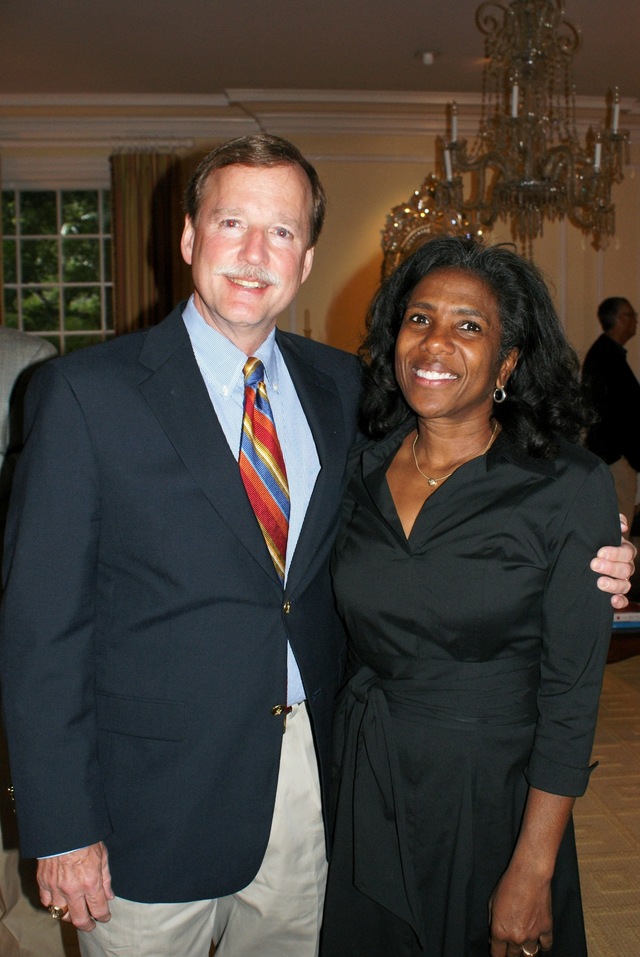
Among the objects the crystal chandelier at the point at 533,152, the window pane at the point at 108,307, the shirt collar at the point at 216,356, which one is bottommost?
the shirt collar at the point at 216,356

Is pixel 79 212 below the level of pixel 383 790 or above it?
above

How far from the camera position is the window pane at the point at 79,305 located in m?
6.81

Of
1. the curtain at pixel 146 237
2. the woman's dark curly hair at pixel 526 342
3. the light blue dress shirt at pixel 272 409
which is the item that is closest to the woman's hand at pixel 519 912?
the light blue dress shirt at pixel 272 409

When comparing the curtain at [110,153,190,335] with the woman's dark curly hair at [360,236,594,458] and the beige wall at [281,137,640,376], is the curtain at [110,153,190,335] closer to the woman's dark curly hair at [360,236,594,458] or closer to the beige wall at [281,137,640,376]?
the beige wall at [281,137,640,376]

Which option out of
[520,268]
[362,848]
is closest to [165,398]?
[520,268]

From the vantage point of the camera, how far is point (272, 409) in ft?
5.01

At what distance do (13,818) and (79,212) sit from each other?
5.65 meters

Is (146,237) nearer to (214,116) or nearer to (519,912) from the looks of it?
(214,116)

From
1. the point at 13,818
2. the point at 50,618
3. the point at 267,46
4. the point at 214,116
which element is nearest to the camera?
the point at 50,618

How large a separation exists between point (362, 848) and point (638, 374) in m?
6.17

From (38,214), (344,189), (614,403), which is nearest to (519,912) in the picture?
(614,403)

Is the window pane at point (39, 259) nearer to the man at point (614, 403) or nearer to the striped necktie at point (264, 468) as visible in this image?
the man at point (614, 403)

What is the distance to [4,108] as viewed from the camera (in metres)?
6.11

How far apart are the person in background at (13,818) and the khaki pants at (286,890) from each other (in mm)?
530
